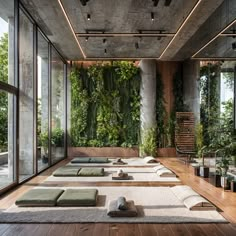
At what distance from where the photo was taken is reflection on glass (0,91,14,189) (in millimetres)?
5876

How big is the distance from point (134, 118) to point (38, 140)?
15.8ft

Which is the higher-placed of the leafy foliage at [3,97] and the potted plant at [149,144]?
the leafy foliage at [3,97]

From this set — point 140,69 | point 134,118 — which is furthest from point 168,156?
point 140,69

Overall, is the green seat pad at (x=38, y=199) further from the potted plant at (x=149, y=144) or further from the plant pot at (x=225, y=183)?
the potted plant at (x=149, y=144)

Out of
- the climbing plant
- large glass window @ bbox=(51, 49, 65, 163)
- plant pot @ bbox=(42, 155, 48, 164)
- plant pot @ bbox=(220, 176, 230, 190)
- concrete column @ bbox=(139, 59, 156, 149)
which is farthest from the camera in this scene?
concrete column @ bbox=(139, 59, 156, 149)

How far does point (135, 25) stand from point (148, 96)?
423 cm

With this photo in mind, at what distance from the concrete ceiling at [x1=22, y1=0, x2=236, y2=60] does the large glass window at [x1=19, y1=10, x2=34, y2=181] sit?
0.51m

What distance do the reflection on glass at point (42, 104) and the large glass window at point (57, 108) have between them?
30.6 inches

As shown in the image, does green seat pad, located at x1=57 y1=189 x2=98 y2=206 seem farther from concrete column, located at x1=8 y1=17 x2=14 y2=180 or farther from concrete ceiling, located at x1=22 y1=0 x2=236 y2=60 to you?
concrete ceiling, located at x1=22 y1=0 x2=236 y2=60

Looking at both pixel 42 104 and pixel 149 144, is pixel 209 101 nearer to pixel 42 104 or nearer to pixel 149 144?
pixel 149 144

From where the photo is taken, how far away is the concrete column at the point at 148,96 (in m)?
11.9

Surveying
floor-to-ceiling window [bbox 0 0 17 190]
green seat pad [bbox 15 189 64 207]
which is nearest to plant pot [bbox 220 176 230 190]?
green seat pad [bbox 15 189 64 207]

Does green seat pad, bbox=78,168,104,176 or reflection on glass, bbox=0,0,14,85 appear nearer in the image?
reflection on glass, bbox=0,0,14,85

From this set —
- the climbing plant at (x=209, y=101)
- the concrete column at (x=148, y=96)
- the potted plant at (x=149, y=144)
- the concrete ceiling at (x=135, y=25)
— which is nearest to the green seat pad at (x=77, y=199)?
the concrete ceiling at (x=135, y=25)
